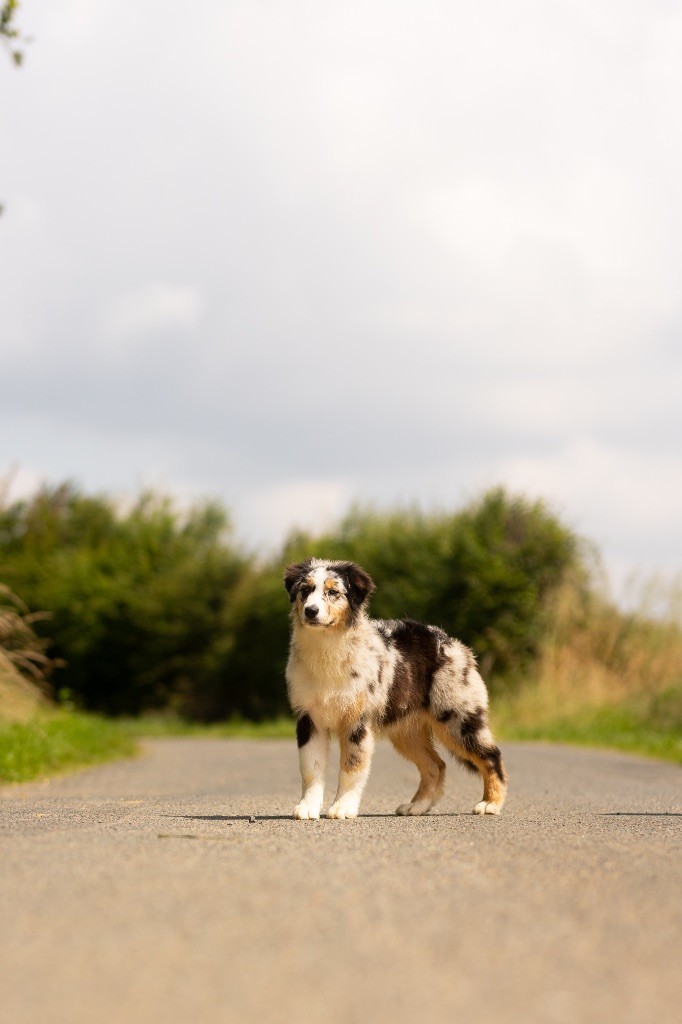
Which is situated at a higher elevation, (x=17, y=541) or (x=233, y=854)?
(x=17, y=541)

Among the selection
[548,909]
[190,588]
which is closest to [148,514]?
[190,588]

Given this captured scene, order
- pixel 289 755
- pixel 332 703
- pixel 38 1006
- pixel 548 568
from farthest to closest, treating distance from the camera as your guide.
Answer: pixel 548 568 → pixel 289 755 → pixel 332 703 → pixel 38 1006

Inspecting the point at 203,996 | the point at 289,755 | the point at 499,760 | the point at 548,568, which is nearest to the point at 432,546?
the point at 548,568

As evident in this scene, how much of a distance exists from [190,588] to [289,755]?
2157cm

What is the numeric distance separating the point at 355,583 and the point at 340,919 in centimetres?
435

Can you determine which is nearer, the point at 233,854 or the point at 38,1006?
the point at 38,1006

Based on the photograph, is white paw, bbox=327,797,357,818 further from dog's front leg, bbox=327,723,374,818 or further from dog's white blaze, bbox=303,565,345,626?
dog's white blaze, bbox=303,565,345,626

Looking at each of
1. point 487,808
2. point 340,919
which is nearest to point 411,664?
point 487,808

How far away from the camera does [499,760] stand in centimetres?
925

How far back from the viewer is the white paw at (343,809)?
8367mm

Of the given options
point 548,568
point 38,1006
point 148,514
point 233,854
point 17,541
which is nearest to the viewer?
point 38,1006

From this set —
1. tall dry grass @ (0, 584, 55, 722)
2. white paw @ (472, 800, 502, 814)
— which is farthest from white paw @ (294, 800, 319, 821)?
tall dry grass @ (0, 584, 55, 722)

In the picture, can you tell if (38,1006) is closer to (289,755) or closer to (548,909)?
(548,909)

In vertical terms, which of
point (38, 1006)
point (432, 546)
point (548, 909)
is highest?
point (432, 546)
